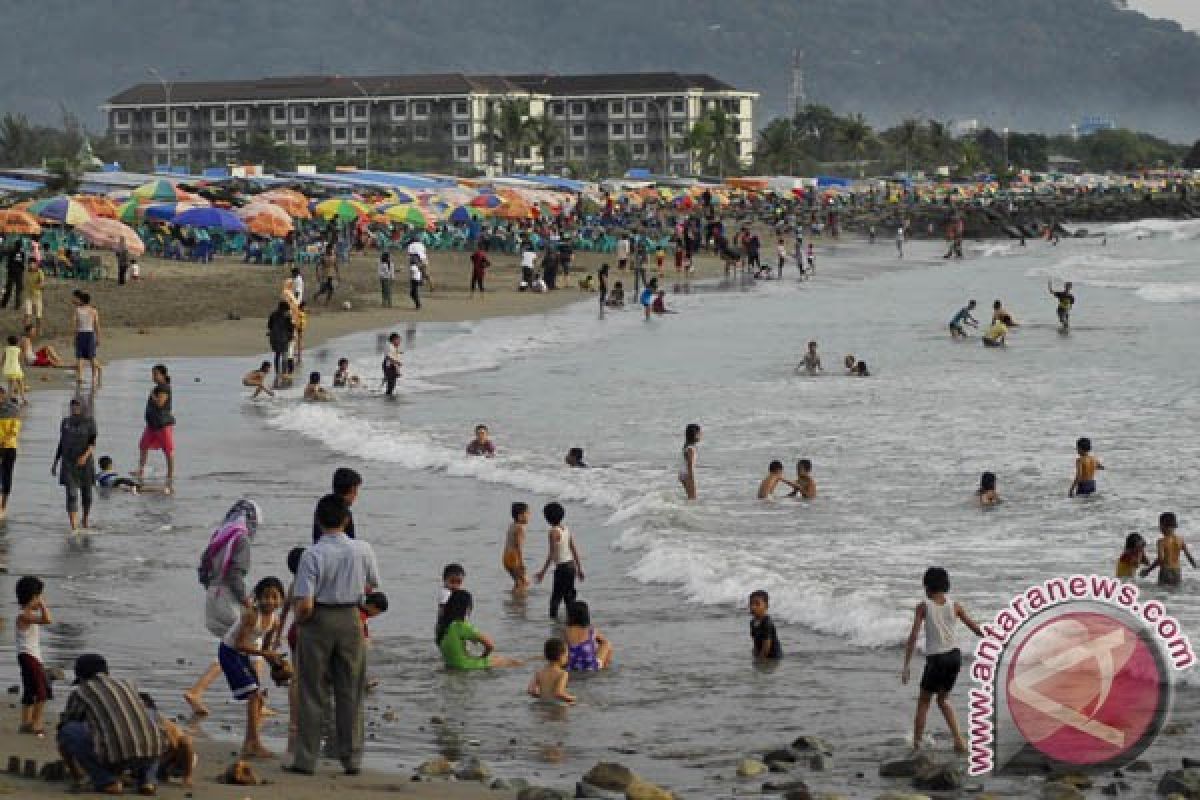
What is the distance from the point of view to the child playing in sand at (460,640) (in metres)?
12.4

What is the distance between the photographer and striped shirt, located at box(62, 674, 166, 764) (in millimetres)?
8555

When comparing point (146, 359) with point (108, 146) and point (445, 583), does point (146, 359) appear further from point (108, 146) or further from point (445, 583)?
point (108, 146)

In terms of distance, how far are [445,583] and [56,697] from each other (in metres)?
2.72

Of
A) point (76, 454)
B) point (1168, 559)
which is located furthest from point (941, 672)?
point (76, 454)

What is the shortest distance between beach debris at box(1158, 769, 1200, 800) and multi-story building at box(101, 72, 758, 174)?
14639cm

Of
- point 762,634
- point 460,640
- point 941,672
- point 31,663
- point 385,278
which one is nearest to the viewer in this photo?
point 31,663

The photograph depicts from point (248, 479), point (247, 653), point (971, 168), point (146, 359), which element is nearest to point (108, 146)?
point (971, 168)

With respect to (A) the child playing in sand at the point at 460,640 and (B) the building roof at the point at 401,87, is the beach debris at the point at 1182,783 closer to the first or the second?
(A) the child playing in sand at the point at 460,640

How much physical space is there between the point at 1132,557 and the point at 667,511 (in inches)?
188

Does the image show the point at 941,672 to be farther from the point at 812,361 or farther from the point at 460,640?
the point at 812,361

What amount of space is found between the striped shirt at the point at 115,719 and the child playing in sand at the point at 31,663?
1.16 metres

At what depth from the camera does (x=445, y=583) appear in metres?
12.7

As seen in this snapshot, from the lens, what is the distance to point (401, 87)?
164 metres

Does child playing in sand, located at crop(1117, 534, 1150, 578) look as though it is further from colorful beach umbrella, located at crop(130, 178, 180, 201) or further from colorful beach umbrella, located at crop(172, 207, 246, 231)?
colorful beach umbrella, located at crop(130, 178, 180, 201)
